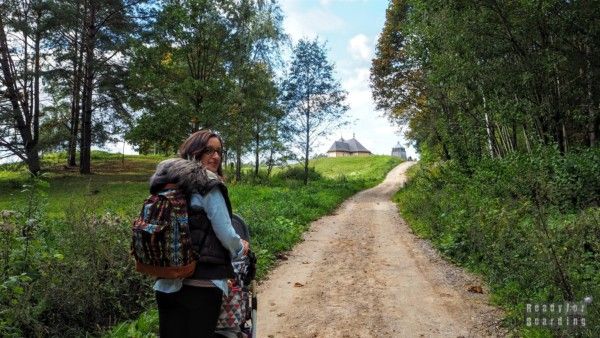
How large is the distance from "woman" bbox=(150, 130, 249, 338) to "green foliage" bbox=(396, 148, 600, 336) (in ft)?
12.0

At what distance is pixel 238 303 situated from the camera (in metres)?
3.05

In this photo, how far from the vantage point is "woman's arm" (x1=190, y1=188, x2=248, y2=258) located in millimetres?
2680

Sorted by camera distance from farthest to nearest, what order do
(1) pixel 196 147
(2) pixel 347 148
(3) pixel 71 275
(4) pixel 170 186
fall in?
1. (2) pixel 347 148
2. (3) pixel 71 275
3. (1) pixel 196 147
4. (4) pixel 170 186

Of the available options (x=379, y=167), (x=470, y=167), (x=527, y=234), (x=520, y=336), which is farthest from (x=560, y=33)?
(x=379, y=167)

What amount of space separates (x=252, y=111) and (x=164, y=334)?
22327mm

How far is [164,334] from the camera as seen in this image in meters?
2.76

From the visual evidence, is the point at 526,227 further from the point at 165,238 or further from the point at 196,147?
the point at 165,238

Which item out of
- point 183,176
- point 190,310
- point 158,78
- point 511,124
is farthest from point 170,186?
point 158,78

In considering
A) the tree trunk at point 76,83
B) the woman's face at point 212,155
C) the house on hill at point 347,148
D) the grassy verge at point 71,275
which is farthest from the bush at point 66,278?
the house on hill at point 347,148

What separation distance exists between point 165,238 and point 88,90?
1089 inches

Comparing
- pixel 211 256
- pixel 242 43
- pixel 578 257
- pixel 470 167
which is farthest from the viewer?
pixel 242 43

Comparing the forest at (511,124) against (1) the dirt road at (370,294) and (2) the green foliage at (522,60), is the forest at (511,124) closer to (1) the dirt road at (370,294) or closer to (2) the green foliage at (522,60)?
(2) the green foliage at (522,60)

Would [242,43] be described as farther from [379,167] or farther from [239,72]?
[379,167]

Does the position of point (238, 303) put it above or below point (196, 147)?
below
